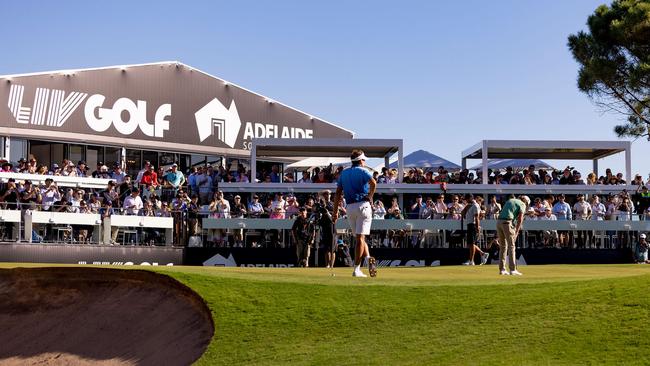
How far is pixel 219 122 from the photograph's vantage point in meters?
44.4

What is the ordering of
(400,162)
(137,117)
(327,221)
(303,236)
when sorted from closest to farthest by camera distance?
(327,221), (303,236), (400,162), (137,117)

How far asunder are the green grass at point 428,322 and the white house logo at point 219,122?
104 ft

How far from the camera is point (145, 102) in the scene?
4144cm

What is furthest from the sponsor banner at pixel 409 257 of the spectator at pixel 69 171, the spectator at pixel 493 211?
the spectator at pixel 69 171

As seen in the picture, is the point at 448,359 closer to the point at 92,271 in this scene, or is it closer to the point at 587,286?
the point at 587,286

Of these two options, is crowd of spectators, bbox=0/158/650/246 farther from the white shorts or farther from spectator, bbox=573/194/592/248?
the white shorts

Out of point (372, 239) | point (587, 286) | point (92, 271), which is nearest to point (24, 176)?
point (372, 239)

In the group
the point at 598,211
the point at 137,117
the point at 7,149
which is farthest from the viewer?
the point at 137,117

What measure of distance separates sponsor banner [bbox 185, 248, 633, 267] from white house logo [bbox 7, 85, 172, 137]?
539 inches

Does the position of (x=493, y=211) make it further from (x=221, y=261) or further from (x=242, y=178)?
(x=242, y=178)

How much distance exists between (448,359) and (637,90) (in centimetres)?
3326

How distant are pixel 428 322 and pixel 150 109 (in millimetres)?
32900

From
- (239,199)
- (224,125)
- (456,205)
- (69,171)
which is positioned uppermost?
(224,125)

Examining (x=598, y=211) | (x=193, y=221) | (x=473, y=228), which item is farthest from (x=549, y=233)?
(x=193, y=221)
